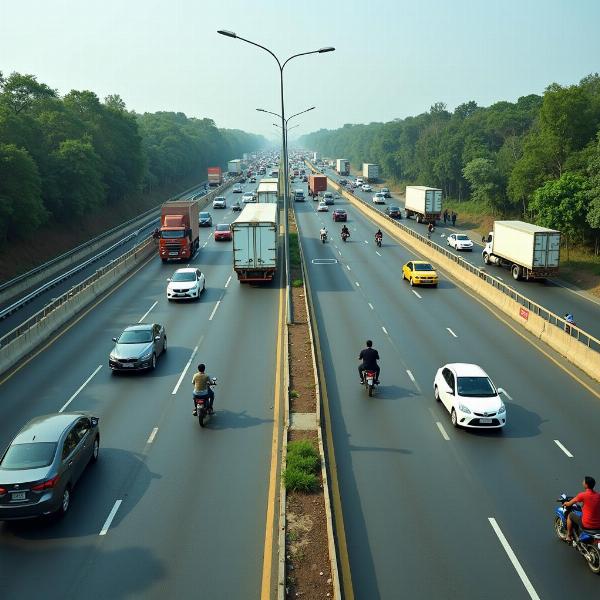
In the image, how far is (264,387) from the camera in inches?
835

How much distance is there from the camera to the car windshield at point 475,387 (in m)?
18.4

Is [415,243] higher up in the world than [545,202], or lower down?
lower down

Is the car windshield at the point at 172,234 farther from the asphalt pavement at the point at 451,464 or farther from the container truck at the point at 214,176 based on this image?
the container truck at the point at 214,176

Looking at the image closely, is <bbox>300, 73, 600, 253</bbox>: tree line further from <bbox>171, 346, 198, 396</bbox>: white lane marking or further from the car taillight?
the car taillight

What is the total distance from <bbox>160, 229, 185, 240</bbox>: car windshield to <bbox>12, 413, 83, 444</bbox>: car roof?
32639 millimetres

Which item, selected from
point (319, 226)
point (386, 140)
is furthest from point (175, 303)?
point (386, 140)

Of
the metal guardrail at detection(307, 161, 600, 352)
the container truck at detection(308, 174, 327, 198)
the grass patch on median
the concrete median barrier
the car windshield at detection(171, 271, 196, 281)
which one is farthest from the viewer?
the container truck at detection(308, 174, 327, 198)

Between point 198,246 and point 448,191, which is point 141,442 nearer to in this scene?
point 198,246

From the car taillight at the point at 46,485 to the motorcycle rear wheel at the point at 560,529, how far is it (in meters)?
9.86

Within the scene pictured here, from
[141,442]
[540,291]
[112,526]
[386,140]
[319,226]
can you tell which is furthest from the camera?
[386,140]

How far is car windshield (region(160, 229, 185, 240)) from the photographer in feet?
154

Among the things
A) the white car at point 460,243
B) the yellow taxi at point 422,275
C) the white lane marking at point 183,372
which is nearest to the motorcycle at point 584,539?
the white lane marking at point 183,372

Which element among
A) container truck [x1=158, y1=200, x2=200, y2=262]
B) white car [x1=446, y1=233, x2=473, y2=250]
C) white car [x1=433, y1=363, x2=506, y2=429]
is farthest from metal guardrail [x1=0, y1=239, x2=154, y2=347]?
white car [x1=446, y1=233, x2=473, y2=250]

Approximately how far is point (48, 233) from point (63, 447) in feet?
171
